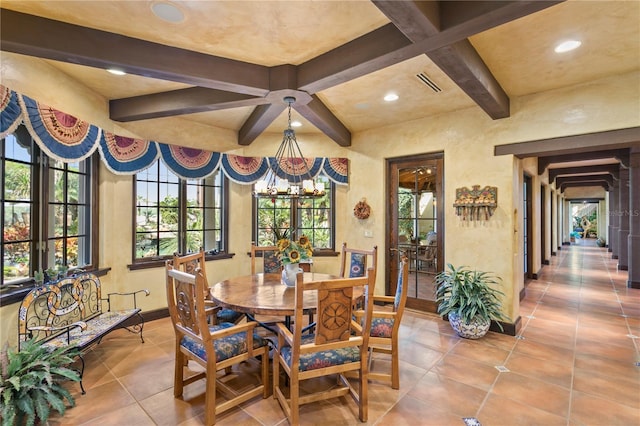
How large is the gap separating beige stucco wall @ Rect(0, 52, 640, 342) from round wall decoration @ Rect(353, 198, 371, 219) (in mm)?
82

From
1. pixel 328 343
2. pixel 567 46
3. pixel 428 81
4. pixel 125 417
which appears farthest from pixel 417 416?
pixel 567 46

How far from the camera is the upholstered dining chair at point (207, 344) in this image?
2094 millimetres

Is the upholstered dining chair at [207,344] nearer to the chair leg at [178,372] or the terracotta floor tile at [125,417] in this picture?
the chair leg at [178,372]

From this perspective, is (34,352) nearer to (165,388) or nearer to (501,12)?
(165,388)

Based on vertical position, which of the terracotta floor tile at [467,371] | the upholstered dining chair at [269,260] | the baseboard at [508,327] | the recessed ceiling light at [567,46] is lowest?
the terracotta floor tile at [467,371]

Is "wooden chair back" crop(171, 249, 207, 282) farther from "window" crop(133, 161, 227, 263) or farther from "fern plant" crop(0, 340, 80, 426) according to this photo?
"window" crop(133, 161, 227, 263)

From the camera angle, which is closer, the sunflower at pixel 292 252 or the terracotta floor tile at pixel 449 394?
the terracotta floor tile at pixel 449 394

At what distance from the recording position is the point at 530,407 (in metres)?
2.31

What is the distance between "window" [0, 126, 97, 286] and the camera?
2.75 metres

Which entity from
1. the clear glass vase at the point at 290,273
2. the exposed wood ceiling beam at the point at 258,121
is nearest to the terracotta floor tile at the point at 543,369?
the clear glass vase at the point at 290,273

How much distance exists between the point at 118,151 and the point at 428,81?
3.66m

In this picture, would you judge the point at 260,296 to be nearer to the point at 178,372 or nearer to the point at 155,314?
the point at 178,372

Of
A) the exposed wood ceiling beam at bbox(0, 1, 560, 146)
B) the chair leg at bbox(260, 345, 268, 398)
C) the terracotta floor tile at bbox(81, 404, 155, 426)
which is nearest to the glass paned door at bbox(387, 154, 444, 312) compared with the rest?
the exposed wood ceiling beam at bbox(0, 1, 560, 146)

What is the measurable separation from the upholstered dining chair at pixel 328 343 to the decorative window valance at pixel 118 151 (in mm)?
2688
